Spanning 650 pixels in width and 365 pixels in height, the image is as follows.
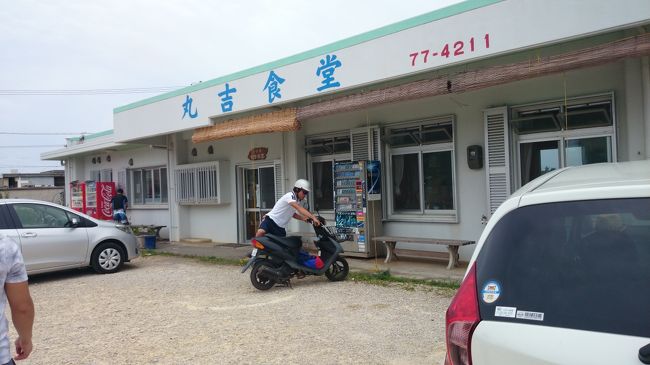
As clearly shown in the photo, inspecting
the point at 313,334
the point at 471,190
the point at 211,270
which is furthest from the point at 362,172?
the point at 313,334

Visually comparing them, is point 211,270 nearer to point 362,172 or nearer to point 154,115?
point 362,172

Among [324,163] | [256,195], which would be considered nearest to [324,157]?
[324,163]

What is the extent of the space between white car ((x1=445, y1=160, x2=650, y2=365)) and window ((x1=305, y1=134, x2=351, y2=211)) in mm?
9218

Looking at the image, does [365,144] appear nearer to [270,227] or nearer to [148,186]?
[270,227]

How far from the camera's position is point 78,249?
941 centimetres

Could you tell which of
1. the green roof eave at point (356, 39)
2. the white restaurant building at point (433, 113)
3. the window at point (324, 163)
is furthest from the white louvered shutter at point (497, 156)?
the window at point (324, 163)

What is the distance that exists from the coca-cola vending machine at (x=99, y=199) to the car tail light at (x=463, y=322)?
668 inches

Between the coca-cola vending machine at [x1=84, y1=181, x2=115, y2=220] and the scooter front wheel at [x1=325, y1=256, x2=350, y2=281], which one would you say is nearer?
the scooter front wheel at [x1=325, y1=256, x2=350, y2=281]

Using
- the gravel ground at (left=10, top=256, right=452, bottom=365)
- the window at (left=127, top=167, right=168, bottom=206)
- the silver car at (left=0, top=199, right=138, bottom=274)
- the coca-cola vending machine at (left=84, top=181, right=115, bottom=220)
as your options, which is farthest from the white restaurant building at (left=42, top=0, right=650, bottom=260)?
the coca-cola vending machine at (left=84, top=181, right=115, bottom=220)

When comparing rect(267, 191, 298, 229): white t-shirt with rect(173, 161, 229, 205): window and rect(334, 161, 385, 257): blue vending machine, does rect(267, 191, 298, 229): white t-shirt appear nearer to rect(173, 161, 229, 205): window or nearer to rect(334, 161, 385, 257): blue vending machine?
rect(334, 161, 385, 257): blue vending machine

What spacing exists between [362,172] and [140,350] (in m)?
5.73

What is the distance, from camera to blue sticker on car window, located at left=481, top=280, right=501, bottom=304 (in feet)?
6.68

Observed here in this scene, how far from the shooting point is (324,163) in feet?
38.9

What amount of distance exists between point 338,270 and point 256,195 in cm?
569
